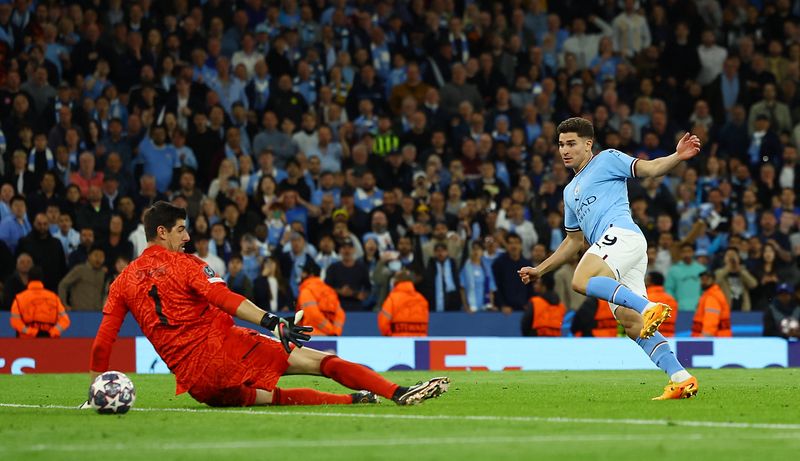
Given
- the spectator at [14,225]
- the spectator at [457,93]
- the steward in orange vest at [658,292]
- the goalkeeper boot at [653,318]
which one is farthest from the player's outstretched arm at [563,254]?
the spectator at [457,93]

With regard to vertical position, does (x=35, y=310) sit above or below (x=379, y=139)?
below

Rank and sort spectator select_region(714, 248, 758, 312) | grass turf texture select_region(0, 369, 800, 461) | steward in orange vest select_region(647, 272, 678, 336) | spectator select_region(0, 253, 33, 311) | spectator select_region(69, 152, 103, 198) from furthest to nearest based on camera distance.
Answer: spectator select_region(714, 248, 758, 312) → spectator select_region(69, 152, 103, 198) → spectator select_region(0, 253, 33, 311) → steward in orange vest select_region(647, 272, 678, 336) → grass turf texture select_region(0, 369, 800, 461)

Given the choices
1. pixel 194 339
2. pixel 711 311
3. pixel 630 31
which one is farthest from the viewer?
pixel 630 31

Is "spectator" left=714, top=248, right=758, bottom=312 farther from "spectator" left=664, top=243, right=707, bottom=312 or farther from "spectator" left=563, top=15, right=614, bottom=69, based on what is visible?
"spectator" left=563, top=15, right=614, bottom=69

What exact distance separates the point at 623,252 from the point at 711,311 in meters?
10.0

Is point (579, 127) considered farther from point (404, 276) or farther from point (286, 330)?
point (404, 276)

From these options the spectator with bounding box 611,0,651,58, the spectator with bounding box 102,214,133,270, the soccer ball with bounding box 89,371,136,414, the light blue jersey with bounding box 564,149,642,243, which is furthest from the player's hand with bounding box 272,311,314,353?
the spectator with bounding box 611,0,651,58

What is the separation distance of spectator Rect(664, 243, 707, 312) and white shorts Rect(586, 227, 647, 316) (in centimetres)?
1055

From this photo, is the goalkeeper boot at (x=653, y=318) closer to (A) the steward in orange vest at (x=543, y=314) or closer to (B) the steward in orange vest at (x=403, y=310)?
(B) the steward in orange vest at (x=403, y=310)

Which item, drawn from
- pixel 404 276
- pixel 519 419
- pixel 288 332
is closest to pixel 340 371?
pixel 288 332

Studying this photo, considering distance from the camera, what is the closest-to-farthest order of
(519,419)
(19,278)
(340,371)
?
(519,419)
(340,371)
(19,278)

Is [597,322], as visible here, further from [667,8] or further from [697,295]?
[667,8]

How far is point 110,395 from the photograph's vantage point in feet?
31.5

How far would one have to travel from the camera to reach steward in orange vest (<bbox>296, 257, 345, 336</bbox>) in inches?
760
